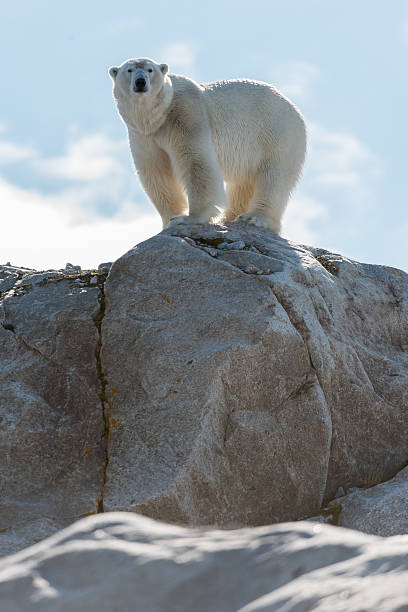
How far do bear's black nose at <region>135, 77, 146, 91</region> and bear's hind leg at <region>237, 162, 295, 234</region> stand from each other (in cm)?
196

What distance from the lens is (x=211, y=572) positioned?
0.99m

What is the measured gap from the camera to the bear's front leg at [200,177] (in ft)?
24.2

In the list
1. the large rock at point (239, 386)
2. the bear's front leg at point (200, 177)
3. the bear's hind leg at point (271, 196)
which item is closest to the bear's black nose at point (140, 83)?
the bear's front leg at point (200, 177)

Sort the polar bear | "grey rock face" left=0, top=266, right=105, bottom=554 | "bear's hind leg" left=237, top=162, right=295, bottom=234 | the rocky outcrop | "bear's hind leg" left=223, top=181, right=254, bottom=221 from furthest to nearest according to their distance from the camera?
"bear's hind leg" left=223, top=181, right=254, bottom=221
"bear's hind leg" left=237, top=162, right=295, bottom=234
the polar bear
the rocky outcrop
"grey rock face" left=0, top=266, right=105, bottom=554

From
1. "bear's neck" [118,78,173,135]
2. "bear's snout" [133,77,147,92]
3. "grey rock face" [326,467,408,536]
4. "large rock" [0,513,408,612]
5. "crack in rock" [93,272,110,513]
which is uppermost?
"bear's snout" [133,77,147,92]

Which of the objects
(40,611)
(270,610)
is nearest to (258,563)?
(270,610)

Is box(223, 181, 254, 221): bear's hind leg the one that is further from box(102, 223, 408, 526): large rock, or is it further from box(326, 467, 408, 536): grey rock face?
box(326, 467, 408, 536): grey rock face

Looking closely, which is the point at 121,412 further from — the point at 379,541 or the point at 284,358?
the point at 379,541

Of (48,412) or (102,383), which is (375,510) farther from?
(48,412)

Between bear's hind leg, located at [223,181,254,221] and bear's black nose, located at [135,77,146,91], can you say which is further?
bear's hind leg, located at [223,181,254,221]

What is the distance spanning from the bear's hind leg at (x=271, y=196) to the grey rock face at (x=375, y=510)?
3938 mm

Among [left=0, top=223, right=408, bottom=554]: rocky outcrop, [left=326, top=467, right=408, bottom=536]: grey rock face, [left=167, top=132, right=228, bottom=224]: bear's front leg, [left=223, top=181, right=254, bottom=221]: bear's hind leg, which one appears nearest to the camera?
[left=0, top=223, right=408, bottom=554]: rocky outcrop

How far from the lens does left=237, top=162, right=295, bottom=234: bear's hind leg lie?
27.7 ft

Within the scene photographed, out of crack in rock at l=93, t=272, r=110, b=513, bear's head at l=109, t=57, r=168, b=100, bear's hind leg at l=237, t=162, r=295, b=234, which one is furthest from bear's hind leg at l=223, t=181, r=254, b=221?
crack in rock at l=93, t=272, r=110, b=513
